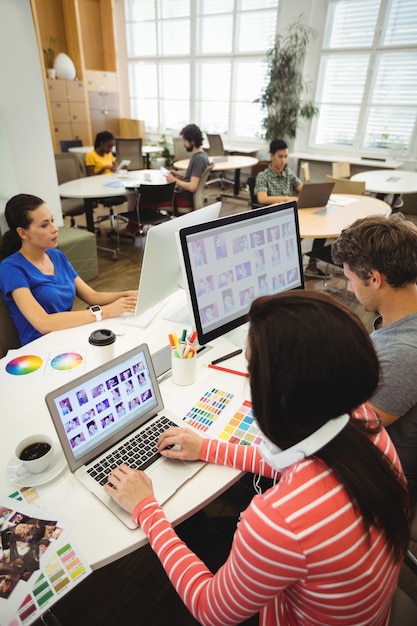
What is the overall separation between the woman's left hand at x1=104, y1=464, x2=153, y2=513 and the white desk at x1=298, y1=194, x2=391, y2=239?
222 cm

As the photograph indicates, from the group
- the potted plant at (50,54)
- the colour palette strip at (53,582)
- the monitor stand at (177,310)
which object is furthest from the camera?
the potted plant at (50,54)

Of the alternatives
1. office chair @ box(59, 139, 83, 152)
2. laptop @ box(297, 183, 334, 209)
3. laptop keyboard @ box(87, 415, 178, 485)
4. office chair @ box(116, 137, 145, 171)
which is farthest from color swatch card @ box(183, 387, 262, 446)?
office chair @ box(59, 139, 83, 152)

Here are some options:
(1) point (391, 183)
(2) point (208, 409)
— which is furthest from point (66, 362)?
(1) point (391, 183)

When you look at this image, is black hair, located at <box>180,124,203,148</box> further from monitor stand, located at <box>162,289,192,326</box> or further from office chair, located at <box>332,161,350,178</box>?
monitor stand, located at <box>162,289,192,326</box>

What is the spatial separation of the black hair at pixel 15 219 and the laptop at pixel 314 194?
93.4 inches

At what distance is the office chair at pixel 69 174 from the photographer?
4.28 m

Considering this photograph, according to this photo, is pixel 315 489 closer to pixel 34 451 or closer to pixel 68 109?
pixel 34 451

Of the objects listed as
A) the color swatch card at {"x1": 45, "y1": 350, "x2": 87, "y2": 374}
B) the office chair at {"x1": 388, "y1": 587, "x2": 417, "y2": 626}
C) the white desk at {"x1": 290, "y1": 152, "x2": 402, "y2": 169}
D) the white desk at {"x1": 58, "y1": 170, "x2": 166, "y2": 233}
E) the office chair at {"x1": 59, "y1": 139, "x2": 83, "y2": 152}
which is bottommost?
the office chair at {"x1": 388, "y1": 587, "x2": 417, "y2": 626}

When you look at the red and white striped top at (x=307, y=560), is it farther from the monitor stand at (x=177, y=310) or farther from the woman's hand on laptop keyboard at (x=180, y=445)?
the monitor stand at (x=177, y=310)

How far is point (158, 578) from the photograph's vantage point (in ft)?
4.65

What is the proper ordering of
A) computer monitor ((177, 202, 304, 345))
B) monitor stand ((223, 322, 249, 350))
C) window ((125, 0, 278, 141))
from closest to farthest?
computer monitor ((177, 202, 304, 345)) → monitor stand ((223, 322, 249, 350)) → window ((125, 0, 278, 141))

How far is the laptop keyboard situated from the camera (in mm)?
899

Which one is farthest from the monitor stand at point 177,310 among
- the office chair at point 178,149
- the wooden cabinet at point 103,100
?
the wooden cabinet at point 103,100

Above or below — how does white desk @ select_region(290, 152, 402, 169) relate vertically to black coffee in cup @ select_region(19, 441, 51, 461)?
above
